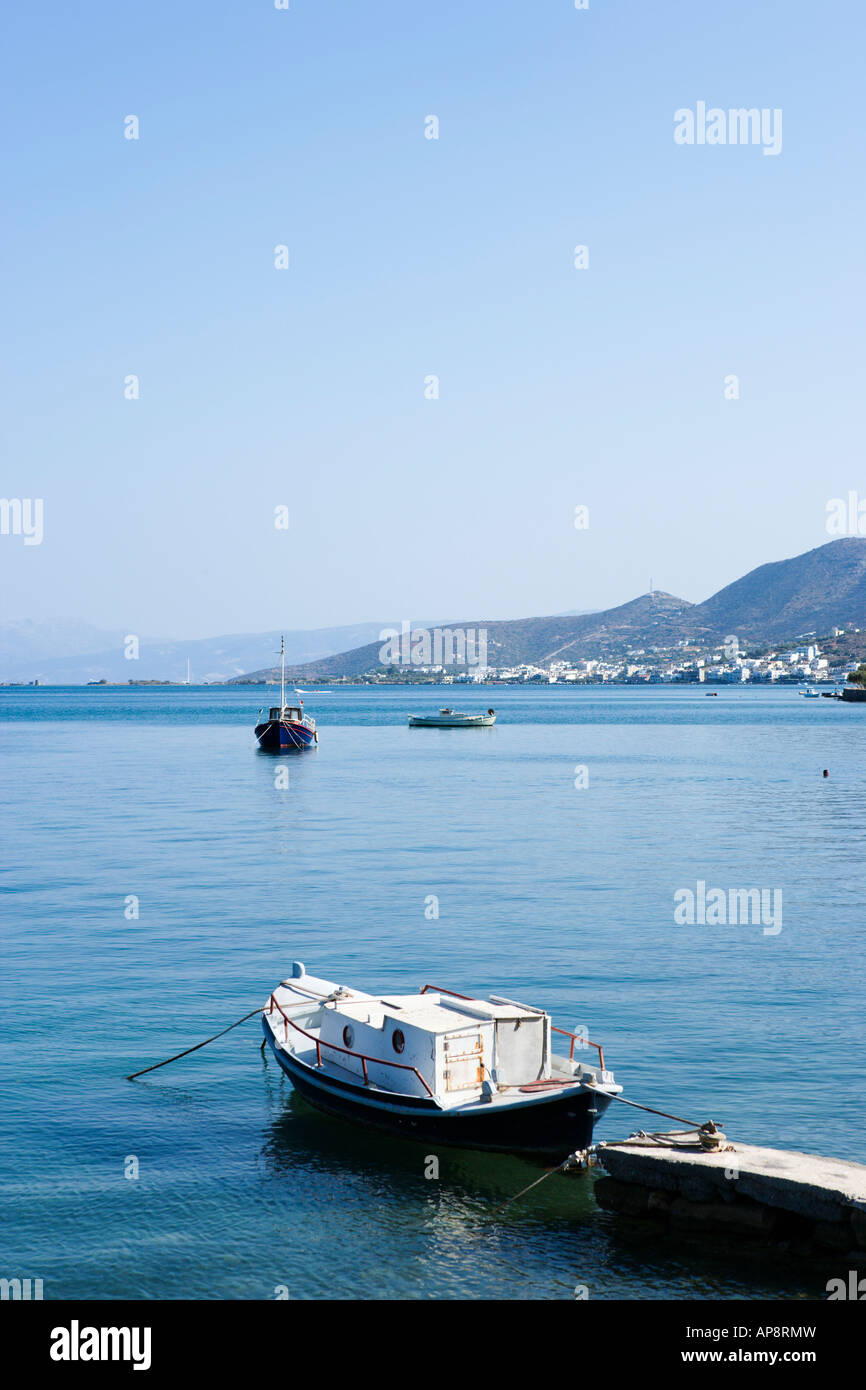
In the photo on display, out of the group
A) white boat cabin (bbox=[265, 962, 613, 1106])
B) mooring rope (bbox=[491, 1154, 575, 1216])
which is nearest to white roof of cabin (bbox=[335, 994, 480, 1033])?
white boat cabin (bbox=[265, 962, 613, 1106])

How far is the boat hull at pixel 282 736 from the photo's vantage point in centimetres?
11900

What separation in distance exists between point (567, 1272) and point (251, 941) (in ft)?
66.8

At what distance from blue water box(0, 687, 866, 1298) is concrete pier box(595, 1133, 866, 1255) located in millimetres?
563

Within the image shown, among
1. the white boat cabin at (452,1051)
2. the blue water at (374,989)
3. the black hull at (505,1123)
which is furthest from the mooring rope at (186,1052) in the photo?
the black hull at (505,1123)

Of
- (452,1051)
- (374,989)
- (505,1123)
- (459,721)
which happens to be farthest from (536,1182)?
(459,721)

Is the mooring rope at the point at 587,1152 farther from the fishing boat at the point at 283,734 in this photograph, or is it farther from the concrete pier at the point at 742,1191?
the fishing boat at the point at 283,734

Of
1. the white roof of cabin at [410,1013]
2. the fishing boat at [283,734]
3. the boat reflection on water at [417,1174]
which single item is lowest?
the boat reflection on water at [417,1174]

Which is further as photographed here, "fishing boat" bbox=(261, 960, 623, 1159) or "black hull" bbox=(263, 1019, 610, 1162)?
"fishing boat" bbox=(261, 960, 623, 1159)

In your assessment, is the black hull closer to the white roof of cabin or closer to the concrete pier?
the concrete pier

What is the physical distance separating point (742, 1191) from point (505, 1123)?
12.8ft

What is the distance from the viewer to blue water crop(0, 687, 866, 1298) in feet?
54.5

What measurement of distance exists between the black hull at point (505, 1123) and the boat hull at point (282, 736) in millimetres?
99386

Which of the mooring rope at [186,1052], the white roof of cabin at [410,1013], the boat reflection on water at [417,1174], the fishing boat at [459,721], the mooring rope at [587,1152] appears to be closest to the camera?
the mooring rope at [587,1152]
